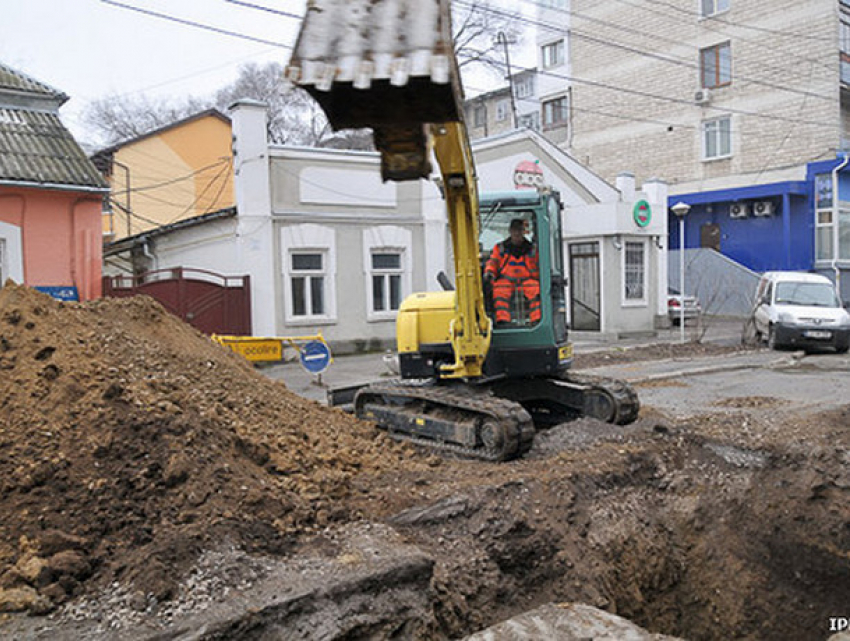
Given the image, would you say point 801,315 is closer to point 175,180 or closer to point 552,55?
point 175,180

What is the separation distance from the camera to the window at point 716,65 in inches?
1194

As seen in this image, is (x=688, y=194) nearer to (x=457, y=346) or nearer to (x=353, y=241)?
(x=353, y=241)

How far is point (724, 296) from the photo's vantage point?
1155 inches

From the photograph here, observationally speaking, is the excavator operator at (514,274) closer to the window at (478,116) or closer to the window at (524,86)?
the window at (524,86)

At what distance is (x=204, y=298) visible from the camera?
15.6m

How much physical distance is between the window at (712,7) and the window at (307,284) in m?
22.7

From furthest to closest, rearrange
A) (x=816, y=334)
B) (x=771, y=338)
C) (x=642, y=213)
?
(x=642, y=213), (x=771, y=338), (x=816, y=334)

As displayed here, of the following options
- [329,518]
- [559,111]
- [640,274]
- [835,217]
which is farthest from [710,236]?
[329,518]

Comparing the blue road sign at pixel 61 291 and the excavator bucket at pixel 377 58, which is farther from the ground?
the excavator bucket at pixel 377 58

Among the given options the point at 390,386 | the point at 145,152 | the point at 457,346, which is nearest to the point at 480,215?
the point at 457,346

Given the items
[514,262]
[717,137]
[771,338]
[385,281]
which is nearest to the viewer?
[514,262]

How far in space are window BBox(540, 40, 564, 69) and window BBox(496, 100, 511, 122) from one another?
9.11 metres

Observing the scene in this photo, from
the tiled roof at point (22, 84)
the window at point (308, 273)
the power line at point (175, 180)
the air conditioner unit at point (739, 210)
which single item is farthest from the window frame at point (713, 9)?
the tiled roof at point (22, 84)

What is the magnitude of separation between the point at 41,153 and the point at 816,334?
16501 mm
